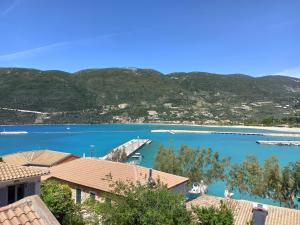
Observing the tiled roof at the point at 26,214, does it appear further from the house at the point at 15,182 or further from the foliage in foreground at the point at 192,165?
the foliage in foreground at the point at 192,165

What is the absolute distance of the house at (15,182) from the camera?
14281mm

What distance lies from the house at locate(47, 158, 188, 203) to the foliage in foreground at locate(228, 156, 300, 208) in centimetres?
882

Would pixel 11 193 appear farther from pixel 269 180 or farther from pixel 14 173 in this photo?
pixel 269 180

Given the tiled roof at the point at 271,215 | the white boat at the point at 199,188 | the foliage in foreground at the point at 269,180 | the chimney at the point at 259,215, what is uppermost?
the chimney at the point at 259,215

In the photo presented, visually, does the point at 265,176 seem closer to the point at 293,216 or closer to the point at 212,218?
the point at 293,216

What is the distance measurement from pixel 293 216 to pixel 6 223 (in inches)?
665

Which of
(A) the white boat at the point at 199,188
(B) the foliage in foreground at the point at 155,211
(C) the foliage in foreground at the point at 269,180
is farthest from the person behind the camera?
(A) the white boat at the point at 199,188

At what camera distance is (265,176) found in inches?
1213

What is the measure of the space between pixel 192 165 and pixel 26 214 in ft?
114

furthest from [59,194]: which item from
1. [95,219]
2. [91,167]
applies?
[91,167]

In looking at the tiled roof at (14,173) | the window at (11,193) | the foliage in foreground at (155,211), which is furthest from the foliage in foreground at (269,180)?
the window at (11,193)

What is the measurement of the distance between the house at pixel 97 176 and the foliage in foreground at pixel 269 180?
8.82 meters

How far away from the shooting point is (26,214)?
11.9ft

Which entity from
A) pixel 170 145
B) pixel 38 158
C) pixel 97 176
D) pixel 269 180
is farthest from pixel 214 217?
pixel 170 145
